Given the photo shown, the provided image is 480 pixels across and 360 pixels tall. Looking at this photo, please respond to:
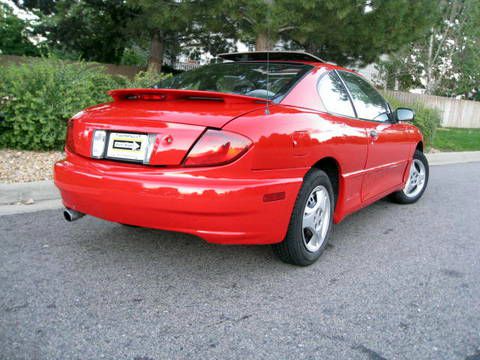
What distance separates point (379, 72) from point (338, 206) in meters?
24.4

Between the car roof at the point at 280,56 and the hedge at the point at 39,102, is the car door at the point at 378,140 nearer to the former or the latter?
the car roof at the point at 280,56

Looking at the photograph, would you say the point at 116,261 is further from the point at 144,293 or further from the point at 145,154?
the point at 145,154

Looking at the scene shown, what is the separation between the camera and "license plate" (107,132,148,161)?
8.87ft

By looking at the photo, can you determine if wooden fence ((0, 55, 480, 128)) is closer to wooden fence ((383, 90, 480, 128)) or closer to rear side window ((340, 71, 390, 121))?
wooden fence ((383, 90, 480, 128))

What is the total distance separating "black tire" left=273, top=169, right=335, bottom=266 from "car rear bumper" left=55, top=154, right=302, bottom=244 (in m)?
0.13

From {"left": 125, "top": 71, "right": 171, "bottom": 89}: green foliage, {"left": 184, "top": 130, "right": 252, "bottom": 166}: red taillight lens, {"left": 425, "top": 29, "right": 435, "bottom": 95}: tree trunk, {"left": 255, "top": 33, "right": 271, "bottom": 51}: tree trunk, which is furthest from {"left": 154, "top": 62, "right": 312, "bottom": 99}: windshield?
{"left": 425, "top": 29, "right": 435, "bottom": 95}: tree trunk

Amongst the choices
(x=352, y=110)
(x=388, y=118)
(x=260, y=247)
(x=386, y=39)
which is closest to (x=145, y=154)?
(x=260, y=247)

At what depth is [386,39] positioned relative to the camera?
1130 centimetres

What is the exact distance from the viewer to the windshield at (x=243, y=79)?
321cm

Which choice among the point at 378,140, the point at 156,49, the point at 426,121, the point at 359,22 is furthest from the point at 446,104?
the point at 378,140

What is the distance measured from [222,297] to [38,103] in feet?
13.9

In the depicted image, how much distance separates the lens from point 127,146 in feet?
9.05

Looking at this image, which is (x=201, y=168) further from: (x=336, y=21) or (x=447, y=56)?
(x=447, y=56)

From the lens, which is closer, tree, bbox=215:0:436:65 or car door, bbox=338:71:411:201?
car door, bbox=338:71:411:201
